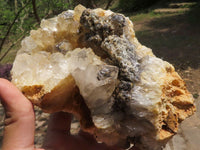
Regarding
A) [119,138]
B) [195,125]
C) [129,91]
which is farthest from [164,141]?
[195,125]

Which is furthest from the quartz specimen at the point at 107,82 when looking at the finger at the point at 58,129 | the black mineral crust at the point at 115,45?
the finger at the point at 58,129

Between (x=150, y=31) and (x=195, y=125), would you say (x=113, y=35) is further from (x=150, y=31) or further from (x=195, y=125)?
(x=150, y=31)

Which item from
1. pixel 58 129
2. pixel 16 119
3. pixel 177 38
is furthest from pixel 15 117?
pixel 177 38

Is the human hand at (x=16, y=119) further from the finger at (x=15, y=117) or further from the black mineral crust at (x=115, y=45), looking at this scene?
the black mineral crust at (x=115, y=45)

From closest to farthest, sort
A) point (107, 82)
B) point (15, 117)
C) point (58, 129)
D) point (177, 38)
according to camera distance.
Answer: point (107, 82) < point (15, 117) < point (58, 129) < point (177, 38)

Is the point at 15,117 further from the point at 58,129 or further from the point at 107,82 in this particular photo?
the point at 58,129

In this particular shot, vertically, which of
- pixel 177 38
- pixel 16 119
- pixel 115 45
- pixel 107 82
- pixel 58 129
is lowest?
pixel 177 38

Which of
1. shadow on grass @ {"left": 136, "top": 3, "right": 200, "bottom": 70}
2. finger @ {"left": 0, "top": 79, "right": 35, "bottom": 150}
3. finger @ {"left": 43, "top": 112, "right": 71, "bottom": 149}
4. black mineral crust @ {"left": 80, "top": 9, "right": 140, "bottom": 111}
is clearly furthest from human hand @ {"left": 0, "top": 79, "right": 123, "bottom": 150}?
shadow on grass @ {"left": 136, "top": 3, "right": 200, "bottom": 70}
